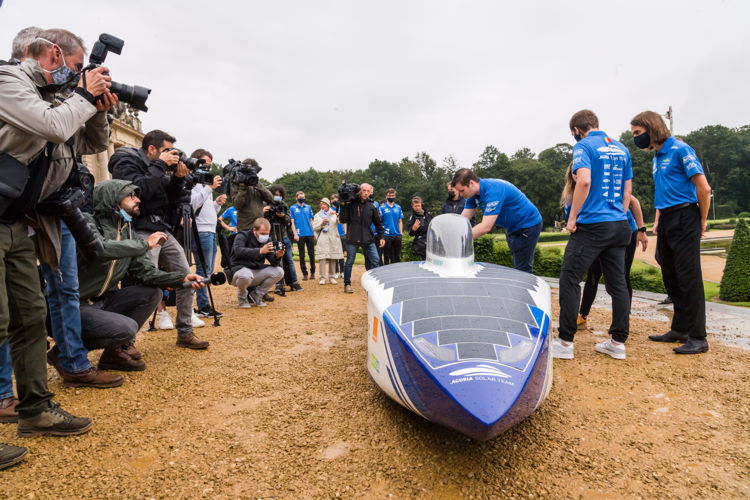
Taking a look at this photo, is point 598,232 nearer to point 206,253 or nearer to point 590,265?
point 590,265

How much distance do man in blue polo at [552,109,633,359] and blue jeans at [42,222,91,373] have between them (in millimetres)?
3877

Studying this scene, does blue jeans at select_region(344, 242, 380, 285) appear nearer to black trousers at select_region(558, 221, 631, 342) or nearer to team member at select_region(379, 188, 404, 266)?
team member at select_region(379, 188, 404, 266)

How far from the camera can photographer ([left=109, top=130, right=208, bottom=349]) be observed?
3906mm

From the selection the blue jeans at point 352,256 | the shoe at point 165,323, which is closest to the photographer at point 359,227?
the blue jeans at point 352,256

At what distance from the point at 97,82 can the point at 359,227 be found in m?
5.70

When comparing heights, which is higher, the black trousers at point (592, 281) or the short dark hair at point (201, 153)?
the short dark hair at point (201, 153)

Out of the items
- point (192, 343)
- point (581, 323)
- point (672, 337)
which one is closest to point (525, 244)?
point (581, 323)

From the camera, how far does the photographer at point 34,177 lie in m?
2.03

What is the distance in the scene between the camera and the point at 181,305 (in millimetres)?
4199

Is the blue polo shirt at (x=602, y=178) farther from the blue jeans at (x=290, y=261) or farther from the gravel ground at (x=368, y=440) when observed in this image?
the blue jeans at (x=290, y=261)

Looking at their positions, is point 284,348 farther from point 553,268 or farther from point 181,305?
point 553,268

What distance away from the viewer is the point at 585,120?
3.99m

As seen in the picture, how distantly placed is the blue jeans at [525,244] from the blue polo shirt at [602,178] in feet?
2.69

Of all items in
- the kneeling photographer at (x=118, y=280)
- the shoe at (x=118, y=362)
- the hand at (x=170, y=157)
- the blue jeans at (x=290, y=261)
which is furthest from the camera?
the blue jeans at (x=290, y=261)
